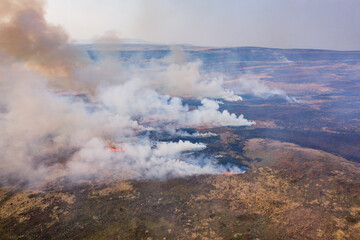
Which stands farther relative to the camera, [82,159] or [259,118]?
[259,118]

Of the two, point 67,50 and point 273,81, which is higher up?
point 67,50

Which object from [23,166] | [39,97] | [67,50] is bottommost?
[23,166]

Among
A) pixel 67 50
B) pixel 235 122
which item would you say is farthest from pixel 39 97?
pixel 235 122

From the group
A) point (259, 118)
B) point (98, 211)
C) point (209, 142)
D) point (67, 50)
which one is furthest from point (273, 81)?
point (98, 211)

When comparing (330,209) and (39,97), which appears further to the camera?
(39,97)

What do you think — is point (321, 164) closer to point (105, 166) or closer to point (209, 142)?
point (209, 142)

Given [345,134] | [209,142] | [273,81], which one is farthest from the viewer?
[273,81]

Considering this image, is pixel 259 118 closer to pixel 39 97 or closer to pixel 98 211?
pixel 98 211

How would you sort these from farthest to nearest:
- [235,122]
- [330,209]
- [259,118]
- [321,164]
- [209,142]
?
Answer: [259,118] < [235,122] < [209,142] < [321,164] < [330,209]

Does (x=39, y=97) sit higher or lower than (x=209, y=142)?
higher
